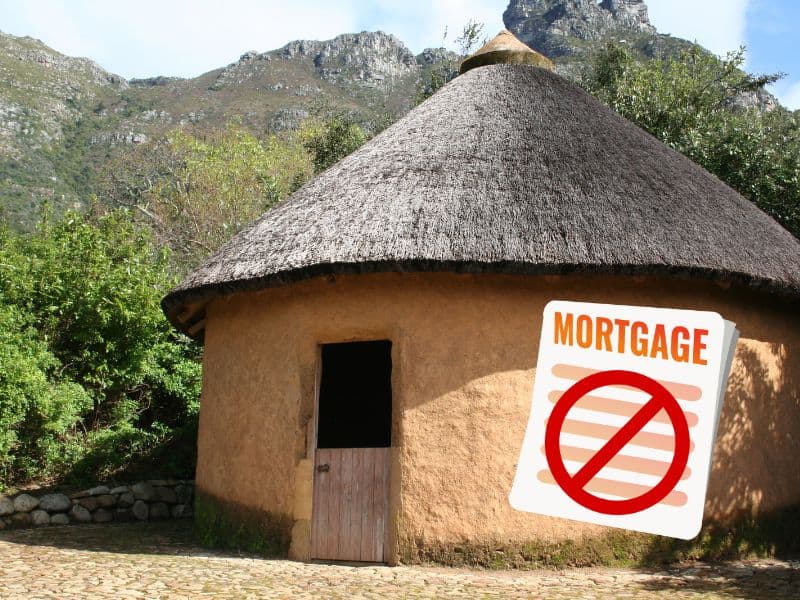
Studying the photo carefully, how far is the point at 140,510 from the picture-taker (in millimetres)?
10359

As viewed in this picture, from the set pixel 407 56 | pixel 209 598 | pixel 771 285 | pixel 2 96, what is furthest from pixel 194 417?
pixel 407 56

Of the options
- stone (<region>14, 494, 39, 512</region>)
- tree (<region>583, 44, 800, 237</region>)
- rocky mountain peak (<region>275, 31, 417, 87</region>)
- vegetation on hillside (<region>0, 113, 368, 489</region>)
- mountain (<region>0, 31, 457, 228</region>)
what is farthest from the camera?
rocky mountain peak (<region>275, 31, 417, 87</region>)

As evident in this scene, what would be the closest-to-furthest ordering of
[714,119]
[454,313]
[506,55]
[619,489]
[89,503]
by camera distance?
[619,489], [454,313], [89,503], [506,55], [714,119]

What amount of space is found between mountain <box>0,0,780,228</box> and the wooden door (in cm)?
2251

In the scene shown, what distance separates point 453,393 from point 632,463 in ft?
11.7

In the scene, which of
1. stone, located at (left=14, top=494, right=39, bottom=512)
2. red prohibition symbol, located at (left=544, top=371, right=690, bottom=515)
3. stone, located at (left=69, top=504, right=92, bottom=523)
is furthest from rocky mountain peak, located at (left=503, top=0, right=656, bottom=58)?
red prohibition symbol, located at (left=544, top=371, right=690, bottom=515)

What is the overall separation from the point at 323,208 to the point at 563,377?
477cm

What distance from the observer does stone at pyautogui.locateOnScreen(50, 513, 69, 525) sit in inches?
375

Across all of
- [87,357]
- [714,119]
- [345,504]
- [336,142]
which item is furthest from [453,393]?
[336,142]

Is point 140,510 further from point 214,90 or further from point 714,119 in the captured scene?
point 214,90

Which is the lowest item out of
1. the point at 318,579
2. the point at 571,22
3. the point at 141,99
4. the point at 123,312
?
the point at 318,579

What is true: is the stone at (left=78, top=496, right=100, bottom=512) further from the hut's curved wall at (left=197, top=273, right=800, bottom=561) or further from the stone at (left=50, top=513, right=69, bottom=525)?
the hut's curved wall at (left=197, top=273, right=800, bottom=561)

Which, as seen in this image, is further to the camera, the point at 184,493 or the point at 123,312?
the point at 123,312

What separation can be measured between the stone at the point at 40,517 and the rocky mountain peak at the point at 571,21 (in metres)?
40.7
